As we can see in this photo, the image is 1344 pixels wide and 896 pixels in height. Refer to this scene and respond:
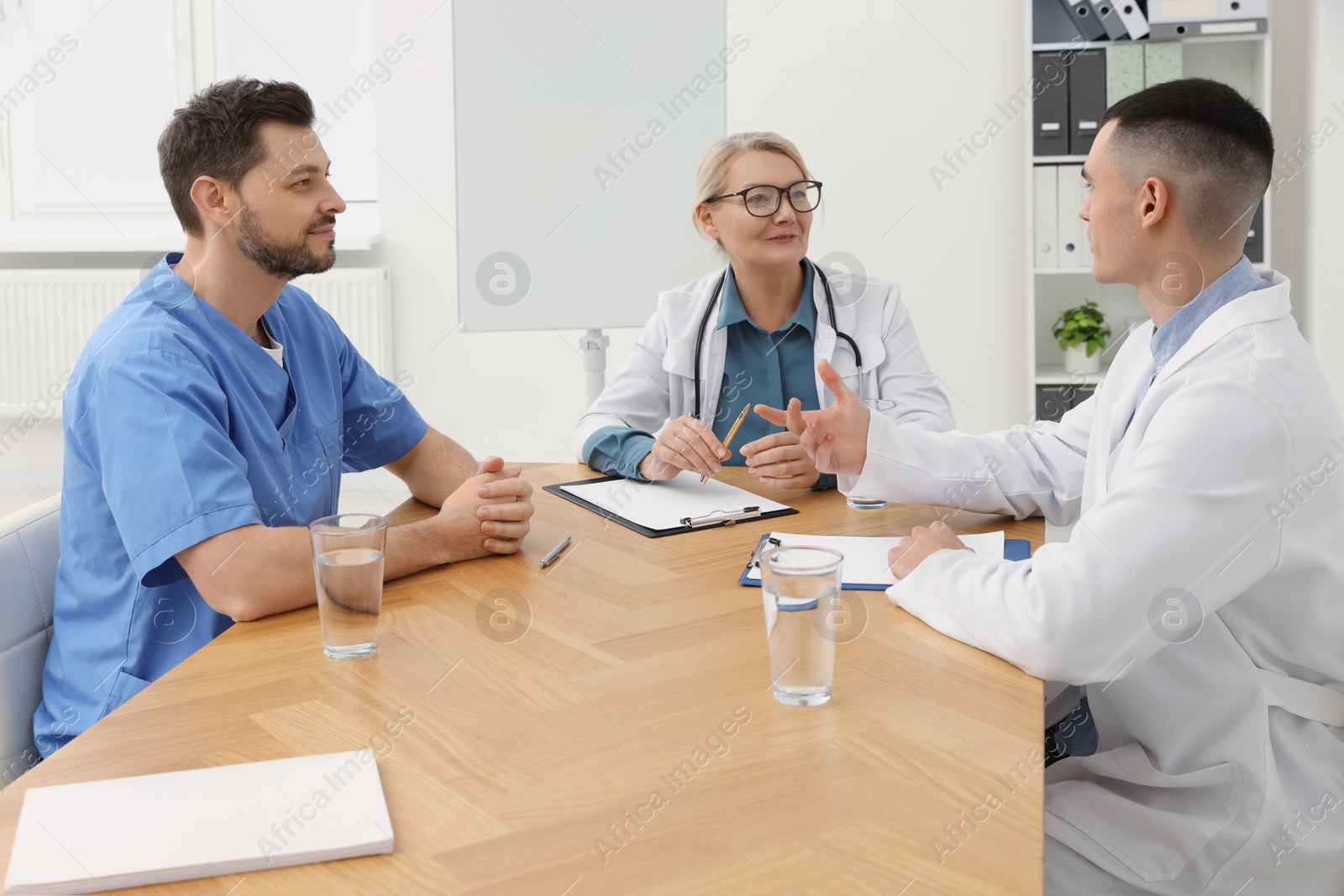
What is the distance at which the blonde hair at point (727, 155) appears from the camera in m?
2.31

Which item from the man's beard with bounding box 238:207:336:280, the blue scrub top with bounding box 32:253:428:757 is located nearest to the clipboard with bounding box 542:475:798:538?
the blue scrub top with bounding box 32:253:428:757

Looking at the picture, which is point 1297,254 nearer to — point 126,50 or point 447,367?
point 447,367

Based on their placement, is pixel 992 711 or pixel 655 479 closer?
pixel 992 711

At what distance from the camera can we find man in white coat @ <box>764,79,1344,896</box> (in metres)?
1.11

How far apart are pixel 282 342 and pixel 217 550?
53 cm

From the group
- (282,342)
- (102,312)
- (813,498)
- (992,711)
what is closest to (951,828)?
(992,711)

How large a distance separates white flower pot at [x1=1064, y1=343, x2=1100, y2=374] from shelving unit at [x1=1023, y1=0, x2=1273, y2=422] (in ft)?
0.09

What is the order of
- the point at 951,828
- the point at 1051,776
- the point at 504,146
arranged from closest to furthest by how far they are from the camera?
1. the point at 951,828
2. the point at 1051,776
3. the point at 504,146

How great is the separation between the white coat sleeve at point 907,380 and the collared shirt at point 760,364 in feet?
0.48

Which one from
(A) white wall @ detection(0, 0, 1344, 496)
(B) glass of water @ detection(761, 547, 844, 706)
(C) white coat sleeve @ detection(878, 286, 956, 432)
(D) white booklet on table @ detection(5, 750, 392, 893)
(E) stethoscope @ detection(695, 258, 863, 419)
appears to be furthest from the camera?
(A) white wall @ detection(0, 0, 1344, 496)

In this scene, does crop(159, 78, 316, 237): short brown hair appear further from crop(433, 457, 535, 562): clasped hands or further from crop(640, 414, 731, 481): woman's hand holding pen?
crop(640, 414, 731, 481): woman's hand holding pen

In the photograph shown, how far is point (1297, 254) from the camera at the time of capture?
3951 mm

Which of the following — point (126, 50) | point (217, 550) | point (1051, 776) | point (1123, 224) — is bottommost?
point (1051, 776)

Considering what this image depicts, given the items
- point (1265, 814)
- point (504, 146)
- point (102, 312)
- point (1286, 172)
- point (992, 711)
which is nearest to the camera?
point (992, 711)
